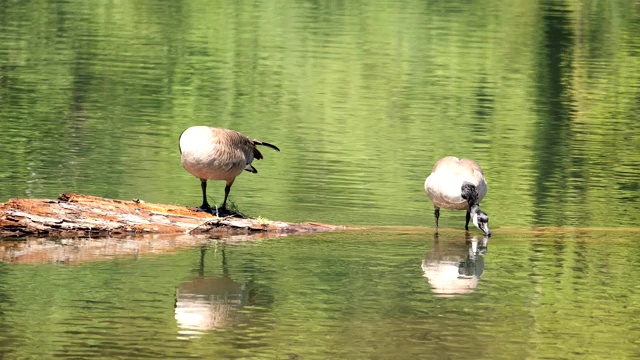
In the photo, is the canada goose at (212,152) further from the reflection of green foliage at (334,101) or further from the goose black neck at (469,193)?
the goose black neck at (469,193)

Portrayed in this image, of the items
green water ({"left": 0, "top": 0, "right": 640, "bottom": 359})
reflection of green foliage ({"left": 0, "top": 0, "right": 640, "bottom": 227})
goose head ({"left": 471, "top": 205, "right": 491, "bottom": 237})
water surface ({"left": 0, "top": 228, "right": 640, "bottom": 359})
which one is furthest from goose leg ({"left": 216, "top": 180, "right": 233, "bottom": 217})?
goose head ({"left": 471, "top": 205, "right": 491, "bottom": 237})

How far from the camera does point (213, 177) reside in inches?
619

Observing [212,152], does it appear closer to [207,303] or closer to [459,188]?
[207,303]

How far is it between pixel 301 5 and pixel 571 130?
80.2ft

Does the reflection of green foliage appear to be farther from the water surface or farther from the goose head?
the water surface

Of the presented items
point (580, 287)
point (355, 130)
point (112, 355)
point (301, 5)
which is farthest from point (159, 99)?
point (301, 5)

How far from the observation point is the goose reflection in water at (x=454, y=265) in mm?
14094

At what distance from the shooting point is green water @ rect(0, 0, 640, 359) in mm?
12281

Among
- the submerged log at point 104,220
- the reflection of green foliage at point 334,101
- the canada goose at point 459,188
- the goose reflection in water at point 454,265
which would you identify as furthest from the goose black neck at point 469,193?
the submerged log at point 104,220

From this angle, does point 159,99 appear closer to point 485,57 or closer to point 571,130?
point 571,130

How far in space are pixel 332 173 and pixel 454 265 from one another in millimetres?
6239

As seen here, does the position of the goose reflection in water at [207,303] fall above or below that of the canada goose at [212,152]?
below

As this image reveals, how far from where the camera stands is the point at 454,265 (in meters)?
15.1

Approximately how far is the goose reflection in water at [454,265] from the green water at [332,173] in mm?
61
